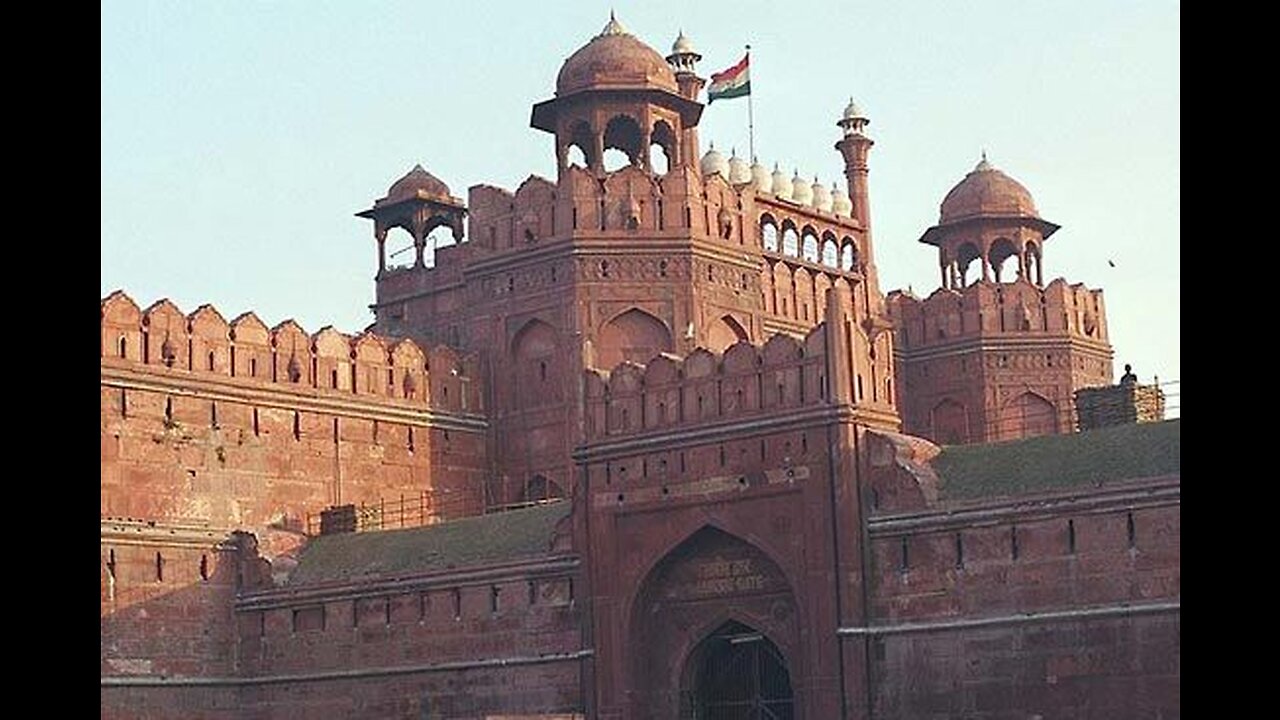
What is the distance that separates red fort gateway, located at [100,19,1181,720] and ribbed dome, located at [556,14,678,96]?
0.05 metres

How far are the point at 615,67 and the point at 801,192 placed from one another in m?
6.67

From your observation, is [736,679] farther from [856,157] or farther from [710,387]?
[856,157]

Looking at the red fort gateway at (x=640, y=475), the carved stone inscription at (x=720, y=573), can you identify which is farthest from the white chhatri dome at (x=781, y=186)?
the carved stone inscription at (x=720, y=573)

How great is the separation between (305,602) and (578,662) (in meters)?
4.33

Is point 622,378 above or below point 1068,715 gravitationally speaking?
above

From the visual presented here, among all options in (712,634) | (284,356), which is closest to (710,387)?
(712,634)

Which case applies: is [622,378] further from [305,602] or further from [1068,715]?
[1068,715]

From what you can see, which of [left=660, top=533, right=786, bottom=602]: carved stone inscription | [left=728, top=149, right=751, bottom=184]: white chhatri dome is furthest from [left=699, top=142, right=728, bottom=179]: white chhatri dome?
[left=660, top=533, right=786, bottom=602]: carved stone inscription

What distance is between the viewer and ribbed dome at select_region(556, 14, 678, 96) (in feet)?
96.0

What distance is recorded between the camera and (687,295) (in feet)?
93.8

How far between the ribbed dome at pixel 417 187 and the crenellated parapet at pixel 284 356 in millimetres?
4173

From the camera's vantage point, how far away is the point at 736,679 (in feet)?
71.8
